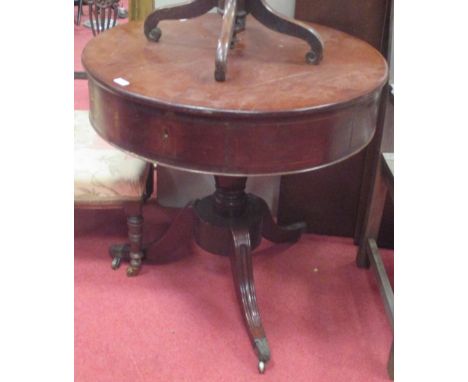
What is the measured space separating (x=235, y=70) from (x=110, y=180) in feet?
2.05

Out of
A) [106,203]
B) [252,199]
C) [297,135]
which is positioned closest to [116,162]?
[106,203]

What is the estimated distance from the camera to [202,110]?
1002 mm

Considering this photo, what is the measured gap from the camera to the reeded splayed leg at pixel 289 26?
1.22 meters

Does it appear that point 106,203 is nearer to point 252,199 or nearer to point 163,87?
point 252,199

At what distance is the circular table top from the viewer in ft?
3.42

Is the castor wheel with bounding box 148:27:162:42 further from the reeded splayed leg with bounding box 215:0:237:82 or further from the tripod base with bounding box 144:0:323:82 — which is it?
the reeded splayed leg with bounding box 215:0:237:82

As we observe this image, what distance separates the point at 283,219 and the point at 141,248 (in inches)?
21.2

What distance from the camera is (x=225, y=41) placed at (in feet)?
3.66

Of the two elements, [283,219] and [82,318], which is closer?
[82,318]

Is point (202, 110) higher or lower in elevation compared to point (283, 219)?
higher

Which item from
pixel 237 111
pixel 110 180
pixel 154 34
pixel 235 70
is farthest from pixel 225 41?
pixel 110 180

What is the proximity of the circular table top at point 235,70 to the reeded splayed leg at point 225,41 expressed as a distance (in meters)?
0.02

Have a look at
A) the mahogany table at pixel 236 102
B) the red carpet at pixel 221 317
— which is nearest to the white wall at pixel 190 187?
the red carpet at pixel 221 317

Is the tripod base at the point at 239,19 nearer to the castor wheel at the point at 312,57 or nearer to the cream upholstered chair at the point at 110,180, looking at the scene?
the castor wheel at the point at 312,57
